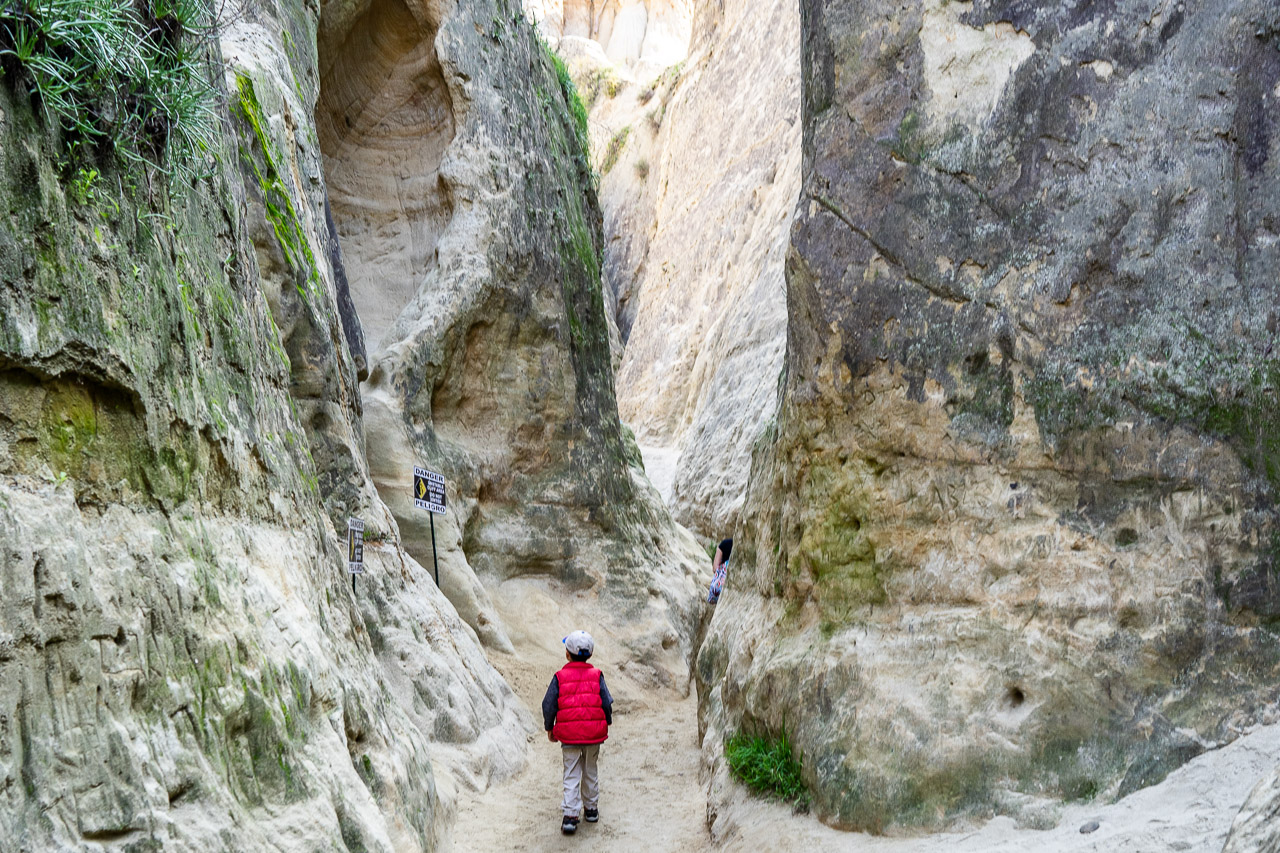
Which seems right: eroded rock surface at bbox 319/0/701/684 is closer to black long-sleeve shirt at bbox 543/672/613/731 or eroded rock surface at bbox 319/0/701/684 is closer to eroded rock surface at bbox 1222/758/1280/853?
black long-sleeve shirt at bbox 543/672/613/731

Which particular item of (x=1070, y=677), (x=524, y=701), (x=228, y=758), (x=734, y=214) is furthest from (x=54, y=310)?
(x=734, y=214)

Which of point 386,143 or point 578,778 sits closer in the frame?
point 578,778

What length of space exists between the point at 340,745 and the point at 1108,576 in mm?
3731

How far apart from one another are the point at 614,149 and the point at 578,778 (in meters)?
30.2

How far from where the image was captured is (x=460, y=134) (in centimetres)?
1177

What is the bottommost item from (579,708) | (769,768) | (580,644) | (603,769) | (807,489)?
(603,769)

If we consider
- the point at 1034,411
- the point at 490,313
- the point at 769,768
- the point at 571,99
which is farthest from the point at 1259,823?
the point at 571,99

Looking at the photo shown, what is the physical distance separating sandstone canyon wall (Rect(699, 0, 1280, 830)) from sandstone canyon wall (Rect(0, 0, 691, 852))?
256 centimetres

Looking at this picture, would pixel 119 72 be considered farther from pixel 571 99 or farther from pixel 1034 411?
pixel 571 99

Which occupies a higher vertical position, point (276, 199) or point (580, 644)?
point (276, 199)

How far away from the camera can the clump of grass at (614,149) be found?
33.9m

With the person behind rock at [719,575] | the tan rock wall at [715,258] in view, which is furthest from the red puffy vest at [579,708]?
the tan rock wall at [715,258]

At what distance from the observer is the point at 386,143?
1211cm

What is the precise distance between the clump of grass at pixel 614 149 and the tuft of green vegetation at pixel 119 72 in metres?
30.4
